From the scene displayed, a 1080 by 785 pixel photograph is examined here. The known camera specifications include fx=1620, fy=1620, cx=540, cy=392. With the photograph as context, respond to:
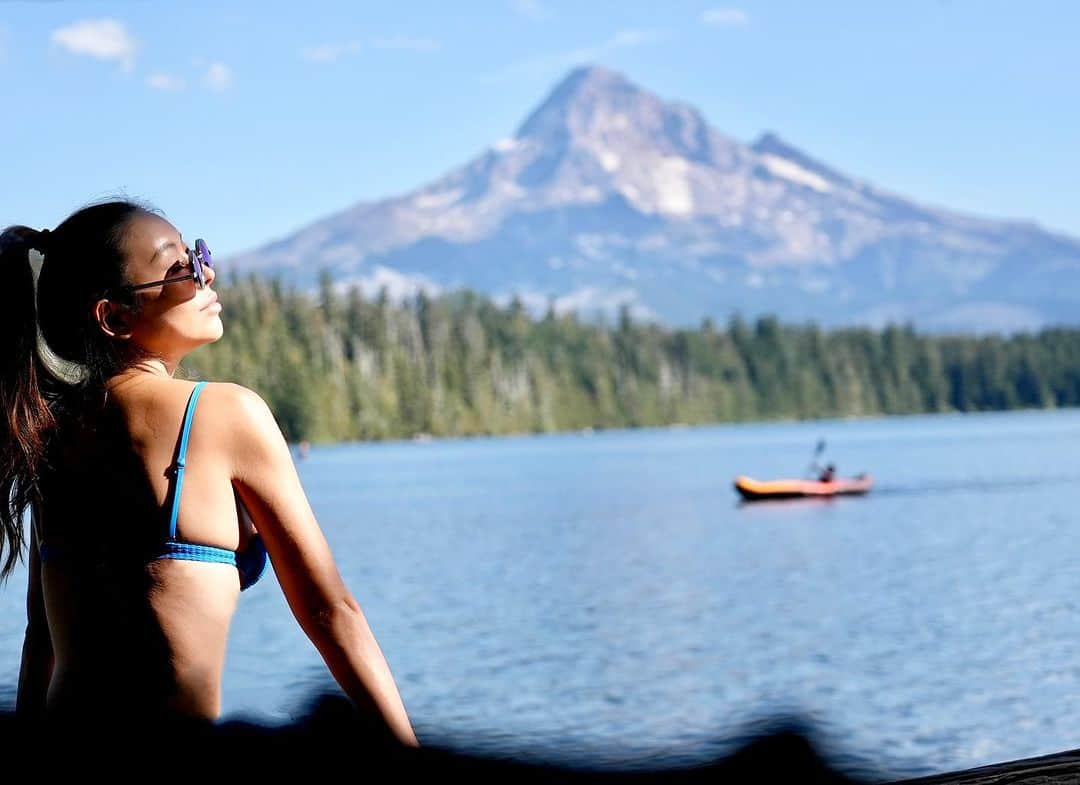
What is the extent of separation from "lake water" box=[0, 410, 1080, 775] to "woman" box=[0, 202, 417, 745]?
0.62ft

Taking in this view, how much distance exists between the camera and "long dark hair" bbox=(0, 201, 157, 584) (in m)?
2.49

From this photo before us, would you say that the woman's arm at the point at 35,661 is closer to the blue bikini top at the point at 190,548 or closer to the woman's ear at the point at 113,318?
the blue bikini top at the point at 190,548

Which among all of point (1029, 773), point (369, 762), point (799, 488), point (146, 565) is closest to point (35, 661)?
point (146, 565)

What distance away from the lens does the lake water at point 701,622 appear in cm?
2383

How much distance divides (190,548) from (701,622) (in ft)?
115

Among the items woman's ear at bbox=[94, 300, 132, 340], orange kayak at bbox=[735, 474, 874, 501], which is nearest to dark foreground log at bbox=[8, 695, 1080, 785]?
woman's ear at bbox=[94, 300, 132, 340]

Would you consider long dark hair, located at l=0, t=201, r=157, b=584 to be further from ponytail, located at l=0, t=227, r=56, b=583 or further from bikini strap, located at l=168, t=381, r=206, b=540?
bikini strap, located at l=168, t=381, r=206, b=540

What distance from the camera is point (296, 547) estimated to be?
7.45 ft

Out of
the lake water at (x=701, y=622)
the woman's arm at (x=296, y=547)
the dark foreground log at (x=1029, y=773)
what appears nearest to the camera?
the dark foreground log at (x=1029, y=773)

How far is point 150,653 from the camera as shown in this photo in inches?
91.1

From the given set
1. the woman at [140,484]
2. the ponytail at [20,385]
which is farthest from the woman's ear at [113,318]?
the ponytail at [20,385]

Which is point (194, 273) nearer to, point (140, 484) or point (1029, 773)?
point (140, 484)

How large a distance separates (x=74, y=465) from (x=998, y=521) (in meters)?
63.4

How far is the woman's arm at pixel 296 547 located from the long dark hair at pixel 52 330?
290mm
